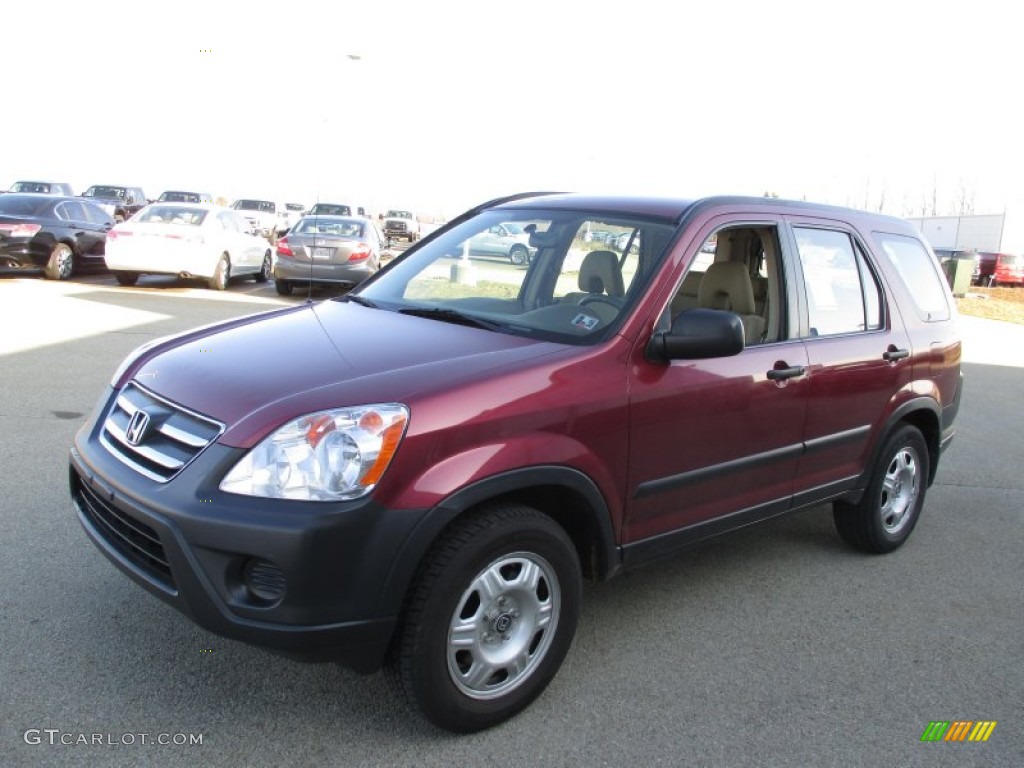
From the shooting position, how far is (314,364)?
3.00 meters

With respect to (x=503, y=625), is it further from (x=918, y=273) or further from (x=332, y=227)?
(x=332, y=227)

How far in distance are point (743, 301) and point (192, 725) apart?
297cm

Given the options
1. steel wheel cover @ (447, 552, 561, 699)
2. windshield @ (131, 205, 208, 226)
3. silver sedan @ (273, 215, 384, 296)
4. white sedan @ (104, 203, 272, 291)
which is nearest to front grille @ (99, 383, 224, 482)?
steel wheel cover @ (447, 552, 561, 699)

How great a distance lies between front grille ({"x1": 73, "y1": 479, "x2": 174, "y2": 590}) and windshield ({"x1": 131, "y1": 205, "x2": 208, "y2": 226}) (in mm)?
13462

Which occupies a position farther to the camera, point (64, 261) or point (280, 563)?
point (64, 261)

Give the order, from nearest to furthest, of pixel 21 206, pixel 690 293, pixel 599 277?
1. pixel 599 277
2. pixel 690 293
3. pixel 21 206

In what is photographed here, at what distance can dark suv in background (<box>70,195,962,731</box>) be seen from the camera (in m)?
2.59

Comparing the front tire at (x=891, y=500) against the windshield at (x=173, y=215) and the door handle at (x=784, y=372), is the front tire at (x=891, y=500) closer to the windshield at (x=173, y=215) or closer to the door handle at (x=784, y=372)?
the door handle at (x=784, y=372)

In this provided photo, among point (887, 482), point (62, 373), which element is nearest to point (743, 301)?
point (887, 482)

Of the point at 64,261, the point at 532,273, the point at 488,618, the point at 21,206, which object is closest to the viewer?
the point at 488,618

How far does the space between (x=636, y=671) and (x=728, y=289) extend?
1885 millimetres

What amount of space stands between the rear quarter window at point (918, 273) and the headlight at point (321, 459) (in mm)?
3322

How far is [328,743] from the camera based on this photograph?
2834 millimetres

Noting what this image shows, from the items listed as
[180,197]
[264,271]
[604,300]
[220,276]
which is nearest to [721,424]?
[604,300]
